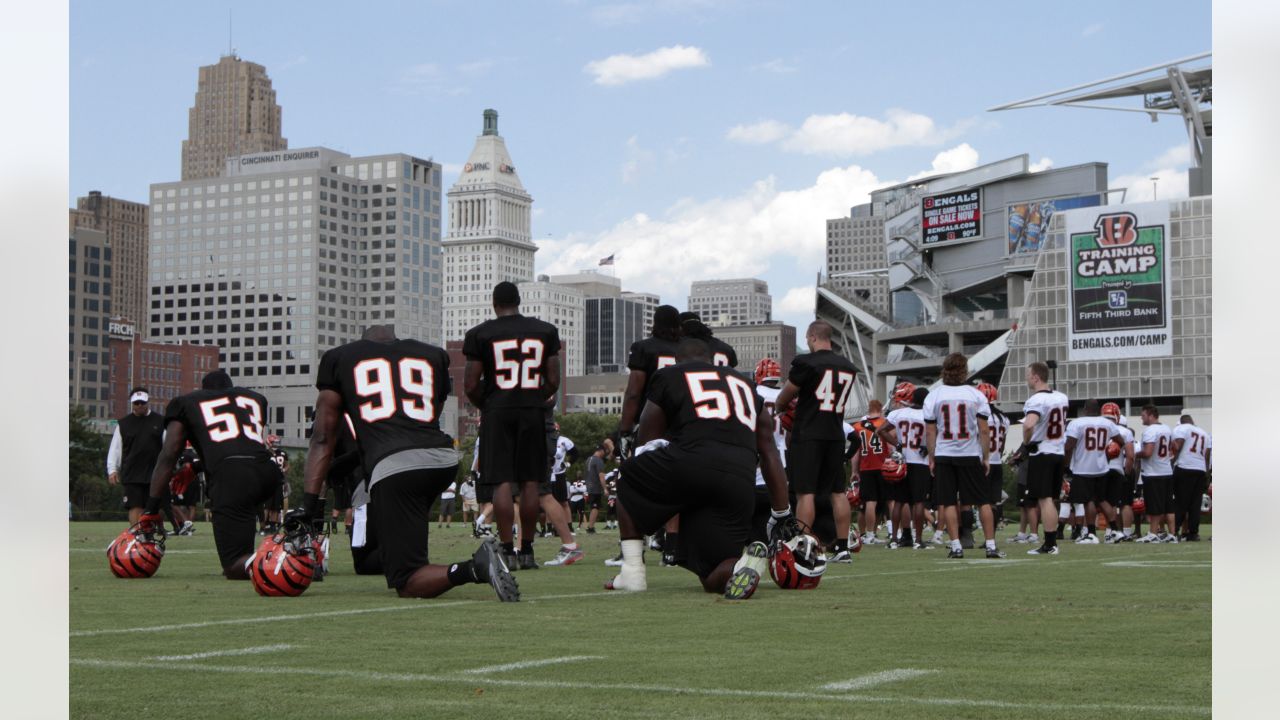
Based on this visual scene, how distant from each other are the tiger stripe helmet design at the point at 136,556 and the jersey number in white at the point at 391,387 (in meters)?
3.68

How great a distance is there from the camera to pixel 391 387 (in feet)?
32.8

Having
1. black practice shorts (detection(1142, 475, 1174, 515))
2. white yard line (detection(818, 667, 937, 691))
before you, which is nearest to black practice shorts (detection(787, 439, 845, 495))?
white yard line (detection(818, 667, 937, 691))

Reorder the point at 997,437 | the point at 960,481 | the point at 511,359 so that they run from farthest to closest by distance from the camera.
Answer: the point at 997,437, the point at 960,481, the point at 511,359

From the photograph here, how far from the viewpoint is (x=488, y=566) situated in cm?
924

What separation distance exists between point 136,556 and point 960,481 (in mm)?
8339

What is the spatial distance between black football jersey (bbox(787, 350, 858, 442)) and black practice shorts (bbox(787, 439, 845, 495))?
74 mm

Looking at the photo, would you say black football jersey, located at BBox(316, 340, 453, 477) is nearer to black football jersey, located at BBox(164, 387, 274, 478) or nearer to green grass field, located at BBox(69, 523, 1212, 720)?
green grass field, located at BBox(69, 523, 1212, 720)

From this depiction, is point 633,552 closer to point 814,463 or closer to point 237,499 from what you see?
point 237,499

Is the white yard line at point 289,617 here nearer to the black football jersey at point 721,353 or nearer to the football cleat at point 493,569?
the football cleat at point 493,569

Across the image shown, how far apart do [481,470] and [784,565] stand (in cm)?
276

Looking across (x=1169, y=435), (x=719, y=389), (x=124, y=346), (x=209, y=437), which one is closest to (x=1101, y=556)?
(x=1169, y=435)

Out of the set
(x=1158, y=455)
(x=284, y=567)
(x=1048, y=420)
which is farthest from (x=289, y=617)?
(x=1158, y=455)
